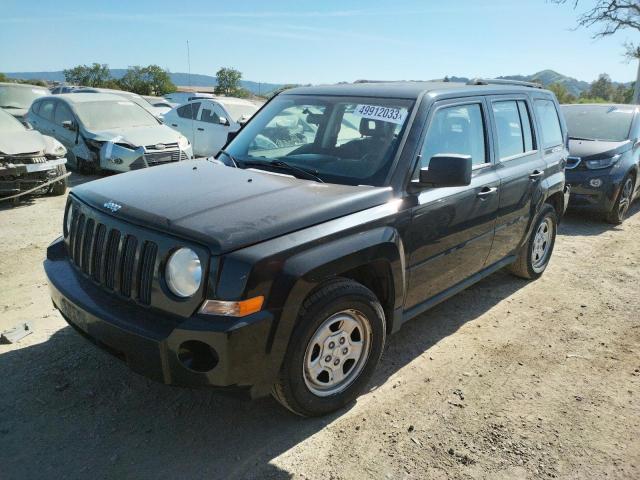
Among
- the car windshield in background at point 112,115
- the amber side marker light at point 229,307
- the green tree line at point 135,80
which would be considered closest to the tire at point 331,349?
the amber side marker light at point 229,307

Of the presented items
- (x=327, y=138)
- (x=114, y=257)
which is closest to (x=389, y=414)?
(x=114, y=257)

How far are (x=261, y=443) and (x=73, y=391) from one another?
1270mm

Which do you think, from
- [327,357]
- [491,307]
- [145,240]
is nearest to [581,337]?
[491,307]

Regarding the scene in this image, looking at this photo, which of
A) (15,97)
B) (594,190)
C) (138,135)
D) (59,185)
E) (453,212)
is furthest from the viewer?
(15,97)

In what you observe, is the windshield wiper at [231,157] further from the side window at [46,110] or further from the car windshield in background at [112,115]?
the side window at [46,110]

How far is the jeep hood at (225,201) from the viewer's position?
8.42 feet

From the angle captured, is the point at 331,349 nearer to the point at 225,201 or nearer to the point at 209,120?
the point at 225,201

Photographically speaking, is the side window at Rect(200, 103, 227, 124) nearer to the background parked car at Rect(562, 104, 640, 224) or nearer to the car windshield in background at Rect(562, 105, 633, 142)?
the car windshield in background at Rect(562, 105, 633, 142)

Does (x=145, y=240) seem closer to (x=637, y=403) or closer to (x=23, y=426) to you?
(x=23, y=426)

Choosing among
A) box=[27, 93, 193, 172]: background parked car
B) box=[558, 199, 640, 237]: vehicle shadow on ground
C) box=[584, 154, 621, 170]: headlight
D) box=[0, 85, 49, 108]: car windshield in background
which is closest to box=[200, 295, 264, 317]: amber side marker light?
box=[558, 199, 640, 237]: vehicle shadow on ground

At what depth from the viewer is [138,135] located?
993 cm

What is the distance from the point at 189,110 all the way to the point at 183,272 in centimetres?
1101

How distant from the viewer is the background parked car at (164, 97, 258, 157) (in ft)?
39.1

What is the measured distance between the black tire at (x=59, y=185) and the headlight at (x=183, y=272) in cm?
684
